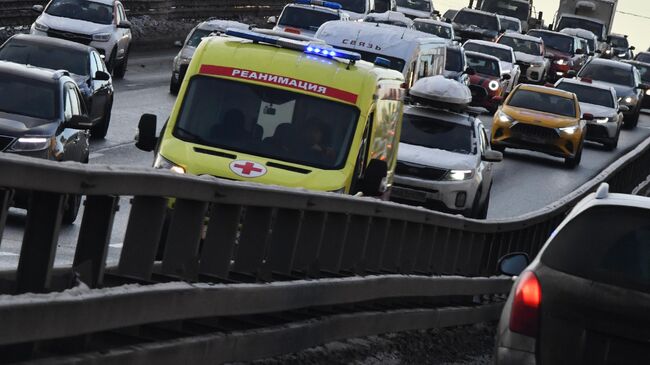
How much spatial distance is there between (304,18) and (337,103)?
27.5 meters

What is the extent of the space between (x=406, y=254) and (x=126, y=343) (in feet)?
19.7

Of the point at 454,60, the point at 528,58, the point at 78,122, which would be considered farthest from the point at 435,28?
the point at 78,122

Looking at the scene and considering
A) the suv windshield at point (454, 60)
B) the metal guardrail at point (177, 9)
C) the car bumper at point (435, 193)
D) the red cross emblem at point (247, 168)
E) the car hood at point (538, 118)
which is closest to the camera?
the red cross emblem at point (247, 168)

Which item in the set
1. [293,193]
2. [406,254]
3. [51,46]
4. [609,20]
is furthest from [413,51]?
[609,20]

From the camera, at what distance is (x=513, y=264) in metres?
9.71

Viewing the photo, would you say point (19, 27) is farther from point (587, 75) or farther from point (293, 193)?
point (293, 193)

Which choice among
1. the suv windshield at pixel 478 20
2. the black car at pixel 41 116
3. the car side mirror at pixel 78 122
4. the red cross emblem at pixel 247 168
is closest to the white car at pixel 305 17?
the black car at pixel 41 116

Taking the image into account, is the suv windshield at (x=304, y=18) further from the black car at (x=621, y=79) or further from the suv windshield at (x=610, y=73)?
the suv windshield at (x=610, y=73)

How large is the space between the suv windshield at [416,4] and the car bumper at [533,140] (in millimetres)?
33185

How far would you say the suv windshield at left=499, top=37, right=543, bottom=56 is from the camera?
A: 59125mm

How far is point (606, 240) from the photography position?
8.38m

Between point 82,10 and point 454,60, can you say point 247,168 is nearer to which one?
point 454,60

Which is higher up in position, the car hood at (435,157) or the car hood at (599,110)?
the car hood at (435,157)

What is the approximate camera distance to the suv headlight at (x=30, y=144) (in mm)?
18438
